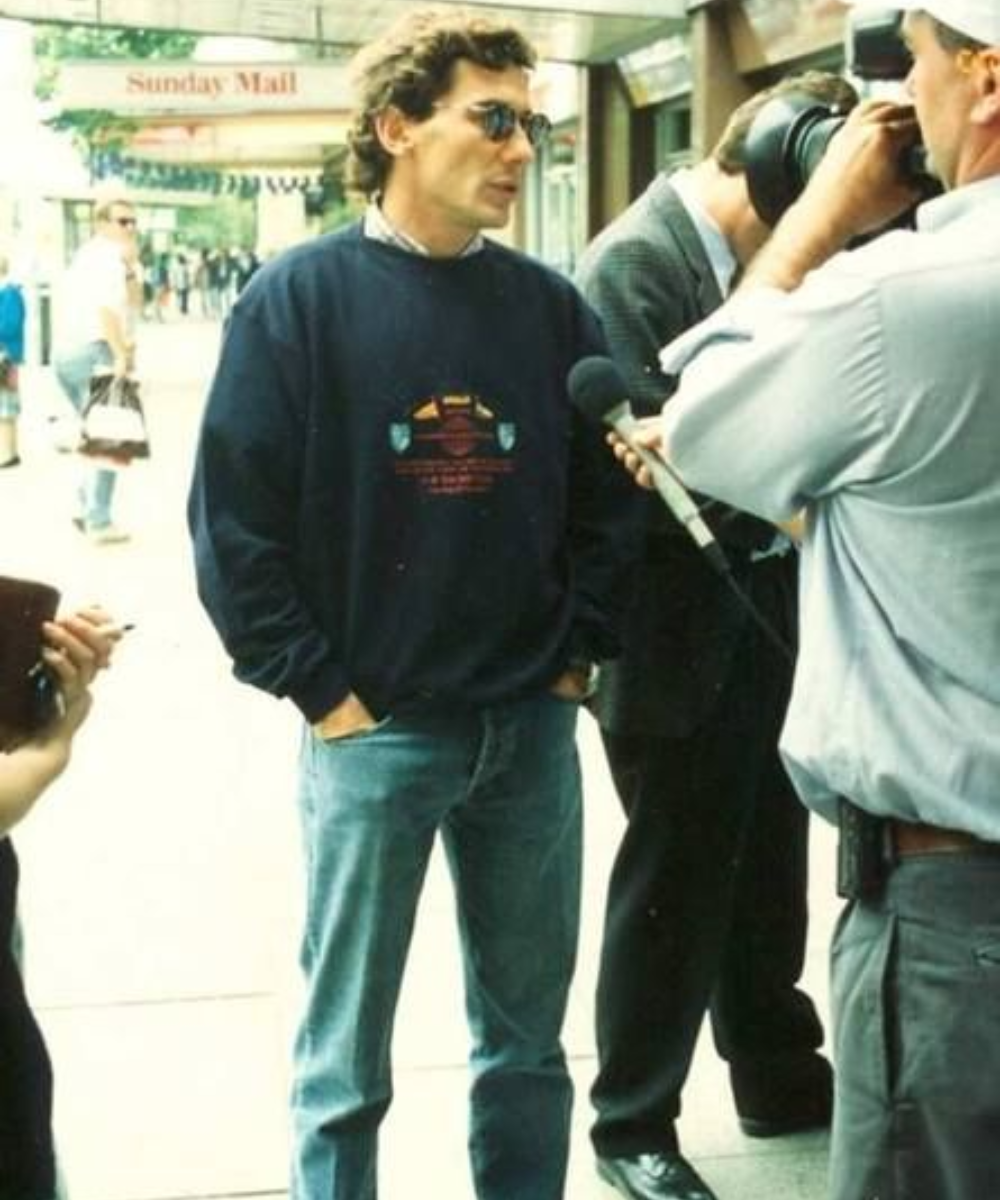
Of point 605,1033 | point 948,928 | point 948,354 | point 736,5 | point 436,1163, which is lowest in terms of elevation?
point 436,1163

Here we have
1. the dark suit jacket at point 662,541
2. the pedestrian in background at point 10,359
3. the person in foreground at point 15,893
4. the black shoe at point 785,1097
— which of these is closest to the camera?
the person in foreground at point 15,893

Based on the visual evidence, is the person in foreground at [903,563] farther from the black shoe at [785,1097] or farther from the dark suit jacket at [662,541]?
the black shoe at [785,1097]

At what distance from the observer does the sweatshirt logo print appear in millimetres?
2848

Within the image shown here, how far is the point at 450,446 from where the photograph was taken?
287cm

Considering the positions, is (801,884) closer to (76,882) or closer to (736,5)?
(76,882)

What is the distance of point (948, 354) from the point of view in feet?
6.41

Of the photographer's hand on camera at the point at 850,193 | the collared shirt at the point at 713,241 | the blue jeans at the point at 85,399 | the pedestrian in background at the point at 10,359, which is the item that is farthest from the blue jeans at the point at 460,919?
the pedestrian in background at the point at 10,359

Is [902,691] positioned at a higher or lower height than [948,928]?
higher

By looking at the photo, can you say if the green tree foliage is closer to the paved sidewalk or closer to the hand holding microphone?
the paved sidewalk

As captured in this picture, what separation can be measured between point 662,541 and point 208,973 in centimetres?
189

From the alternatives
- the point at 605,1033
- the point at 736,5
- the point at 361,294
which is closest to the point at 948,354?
the point at 361,294

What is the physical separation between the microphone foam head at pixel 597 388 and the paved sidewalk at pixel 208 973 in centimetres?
163

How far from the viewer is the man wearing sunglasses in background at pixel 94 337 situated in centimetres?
1073

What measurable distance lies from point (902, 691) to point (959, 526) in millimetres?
188
